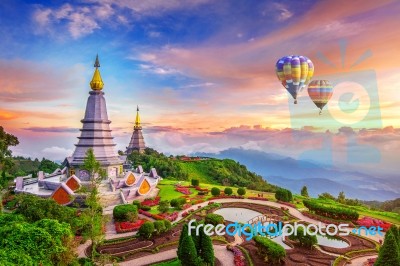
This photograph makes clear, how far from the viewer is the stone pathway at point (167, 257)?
2095 centimetres

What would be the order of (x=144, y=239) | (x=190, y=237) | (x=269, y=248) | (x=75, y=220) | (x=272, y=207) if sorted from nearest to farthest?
(x=190, y=237) → (x=269, y=248) → (x=75, y=220) → (x=144, y=239) → (x=272, y=207)

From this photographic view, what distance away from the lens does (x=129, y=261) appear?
69.7ft

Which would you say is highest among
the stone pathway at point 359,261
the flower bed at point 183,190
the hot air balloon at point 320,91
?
the hot air balloon at point 320,91

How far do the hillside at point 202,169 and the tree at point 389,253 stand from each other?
34.9 metres

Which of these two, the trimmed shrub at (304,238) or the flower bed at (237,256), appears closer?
the flower bed at (237,256)

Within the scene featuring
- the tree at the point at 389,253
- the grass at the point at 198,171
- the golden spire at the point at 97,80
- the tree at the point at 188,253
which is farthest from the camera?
the grass at the point at 198,171

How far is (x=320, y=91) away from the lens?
118 ft

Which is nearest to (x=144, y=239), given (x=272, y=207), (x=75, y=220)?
(x=75, y=220)

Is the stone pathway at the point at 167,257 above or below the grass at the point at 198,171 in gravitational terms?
below

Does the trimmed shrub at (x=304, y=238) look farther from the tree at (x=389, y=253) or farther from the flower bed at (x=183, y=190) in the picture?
the flower bed at (x=183, y=190)

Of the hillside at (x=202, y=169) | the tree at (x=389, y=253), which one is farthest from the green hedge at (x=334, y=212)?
the hillside at (x=202, y=169)

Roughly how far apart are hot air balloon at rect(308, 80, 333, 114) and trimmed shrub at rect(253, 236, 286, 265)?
21282mm

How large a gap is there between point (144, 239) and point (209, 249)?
8.28m

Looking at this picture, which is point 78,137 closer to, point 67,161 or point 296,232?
point 67,161
